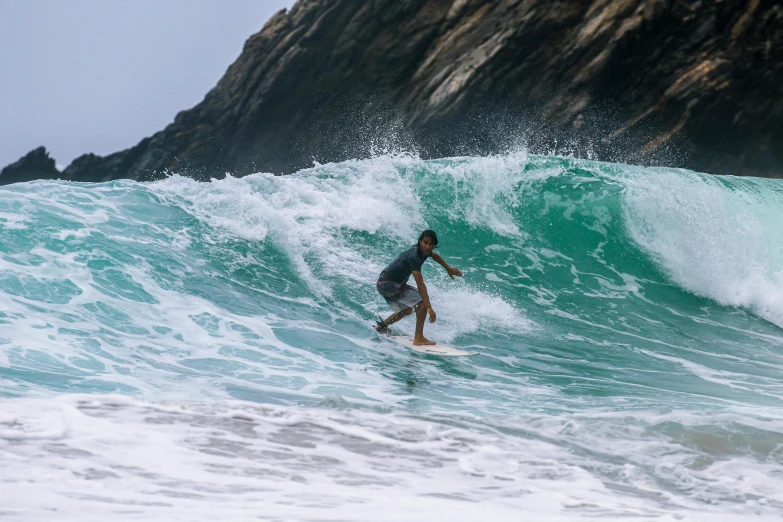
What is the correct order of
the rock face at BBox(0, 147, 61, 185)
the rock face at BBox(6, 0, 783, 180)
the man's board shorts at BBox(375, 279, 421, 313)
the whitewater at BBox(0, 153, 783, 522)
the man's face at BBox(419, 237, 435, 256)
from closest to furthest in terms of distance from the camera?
the whitewater at BBox(0, 153, 783, 522)
the man's face at BBox(419, 237, 435, 256)
the man's board shorts at BBox(375, 279, 421, 313)
the rock face at BBox(6, 0, 783, 180)
the rock face at BBox(0, 147, 61, 185)

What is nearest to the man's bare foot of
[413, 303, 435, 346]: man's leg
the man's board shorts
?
the man's board shorts

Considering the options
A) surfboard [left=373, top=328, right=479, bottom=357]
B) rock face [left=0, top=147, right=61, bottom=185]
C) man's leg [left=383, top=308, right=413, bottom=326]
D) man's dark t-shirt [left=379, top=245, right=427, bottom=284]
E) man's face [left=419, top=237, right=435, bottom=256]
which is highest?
rock face [left=0, top=147, right=61, bottom=185]

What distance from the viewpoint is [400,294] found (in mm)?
8289

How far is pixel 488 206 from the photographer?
41.9ft

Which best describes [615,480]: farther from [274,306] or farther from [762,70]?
[762,70]

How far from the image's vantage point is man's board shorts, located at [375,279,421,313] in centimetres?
825

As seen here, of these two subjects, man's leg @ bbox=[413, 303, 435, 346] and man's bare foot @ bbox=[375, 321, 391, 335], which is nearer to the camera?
man's leg @ bbox=[413, 303, 435, 346]

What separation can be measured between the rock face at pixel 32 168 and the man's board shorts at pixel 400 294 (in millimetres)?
53419

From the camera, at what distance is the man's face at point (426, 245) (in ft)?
26.1

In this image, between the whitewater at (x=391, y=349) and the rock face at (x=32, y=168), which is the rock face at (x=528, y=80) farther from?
the rock face at (x=32, y=168)

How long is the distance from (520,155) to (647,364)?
6.47 meters

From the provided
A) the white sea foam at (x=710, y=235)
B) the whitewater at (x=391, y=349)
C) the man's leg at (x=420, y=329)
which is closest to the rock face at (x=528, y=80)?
the whitewater at (x=391, y=349)

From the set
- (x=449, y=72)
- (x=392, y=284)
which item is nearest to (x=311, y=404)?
(x=392, y=284)

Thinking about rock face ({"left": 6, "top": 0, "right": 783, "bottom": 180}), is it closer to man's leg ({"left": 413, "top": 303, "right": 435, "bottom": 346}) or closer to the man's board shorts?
the man's board shorts
